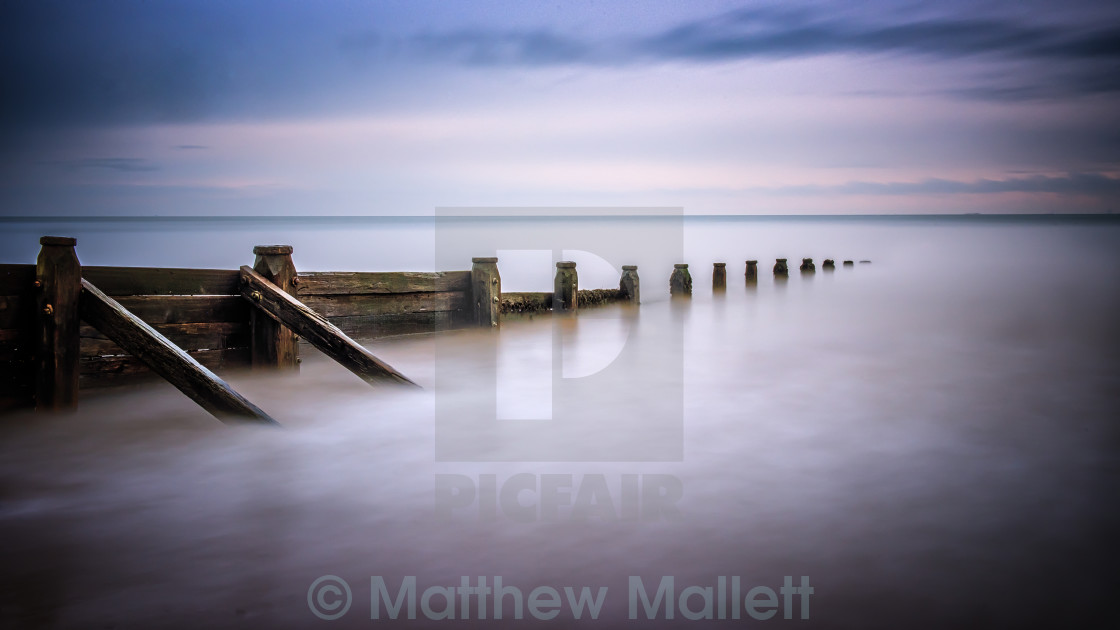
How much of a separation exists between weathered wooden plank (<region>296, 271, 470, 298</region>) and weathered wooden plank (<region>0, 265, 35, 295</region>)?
2.52 meters

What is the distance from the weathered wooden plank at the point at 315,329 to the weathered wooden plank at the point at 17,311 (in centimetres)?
170

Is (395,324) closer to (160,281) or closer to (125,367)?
(160,281)

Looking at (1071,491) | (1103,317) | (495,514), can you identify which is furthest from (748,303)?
(495,514)

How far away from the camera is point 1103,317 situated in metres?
12.5

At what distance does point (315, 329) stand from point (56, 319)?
179 centimetres

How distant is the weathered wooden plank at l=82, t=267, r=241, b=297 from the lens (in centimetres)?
598

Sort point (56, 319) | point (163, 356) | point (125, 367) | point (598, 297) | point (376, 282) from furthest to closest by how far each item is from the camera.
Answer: point (598, 297) → point (376, 282) → point (125, 367) → point (56, 319) → point (163, 356)

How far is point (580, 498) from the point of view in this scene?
4.14 meters

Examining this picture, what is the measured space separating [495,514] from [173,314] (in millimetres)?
3752
